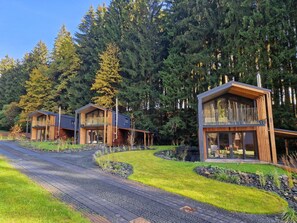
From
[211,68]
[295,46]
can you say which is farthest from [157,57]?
[295,46]

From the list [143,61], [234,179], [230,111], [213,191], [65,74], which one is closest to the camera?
[213,191]

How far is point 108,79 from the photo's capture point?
28.6m

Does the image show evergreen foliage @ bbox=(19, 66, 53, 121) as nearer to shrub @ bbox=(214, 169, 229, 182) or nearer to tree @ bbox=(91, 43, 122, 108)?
tree @ bbox=(91, 43, 122, 108)

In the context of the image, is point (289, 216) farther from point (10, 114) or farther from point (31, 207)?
point (10, 114)

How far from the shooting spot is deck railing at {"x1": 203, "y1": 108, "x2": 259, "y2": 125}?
569 inches

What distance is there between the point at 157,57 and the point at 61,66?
17042 mm

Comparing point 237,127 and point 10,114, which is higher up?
point 10,114

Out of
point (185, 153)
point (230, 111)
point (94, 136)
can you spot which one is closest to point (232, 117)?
point (230, 111)

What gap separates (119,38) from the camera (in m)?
32.1

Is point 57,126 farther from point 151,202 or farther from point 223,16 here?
point 151,202

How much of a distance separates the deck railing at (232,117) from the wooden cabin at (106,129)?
411 inches

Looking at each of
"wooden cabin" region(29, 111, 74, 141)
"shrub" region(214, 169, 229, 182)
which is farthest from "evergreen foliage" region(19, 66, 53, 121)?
"shrub" region(214, 169, 229, 182)

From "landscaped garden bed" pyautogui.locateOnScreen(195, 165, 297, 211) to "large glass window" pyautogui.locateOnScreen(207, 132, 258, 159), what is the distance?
17.7 ft

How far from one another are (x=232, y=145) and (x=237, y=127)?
4.37 ft
